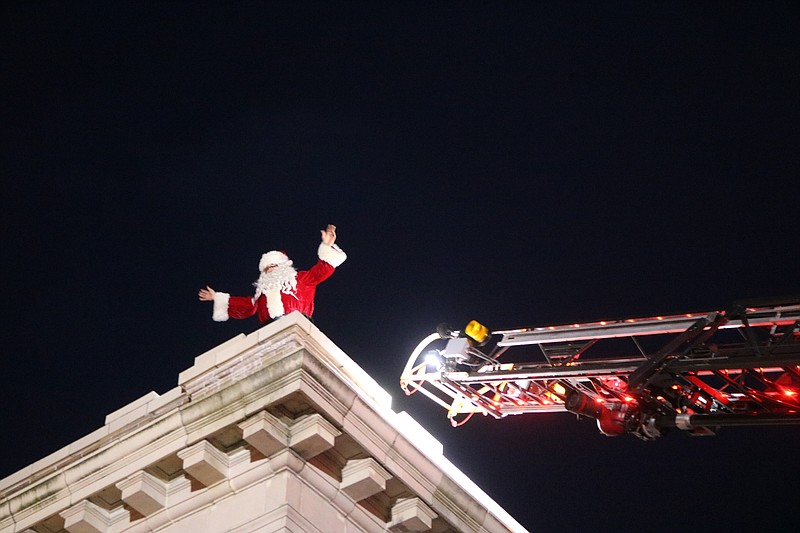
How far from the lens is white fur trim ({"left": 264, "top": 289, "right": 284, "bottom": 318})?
50.8 ft

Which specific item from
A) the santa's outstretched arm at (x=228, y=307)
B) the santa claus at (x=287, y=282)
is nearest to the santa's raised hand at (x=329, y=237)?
the santa claus at (x=287, y=282)

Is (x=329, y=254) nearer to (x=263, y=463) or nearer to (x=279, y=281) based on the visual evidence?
(x=279, y=281)

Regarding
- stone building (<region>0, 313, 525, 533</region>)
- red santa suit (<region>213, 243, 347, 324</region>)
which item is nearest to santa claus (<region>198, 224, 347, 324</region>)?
red santa suit (<region>213, 243, 347, 324</region>)

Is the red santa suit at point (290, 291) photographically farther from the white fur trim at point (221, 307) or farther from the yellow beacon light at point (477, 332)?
the yellow beacon light at point (477, 332)

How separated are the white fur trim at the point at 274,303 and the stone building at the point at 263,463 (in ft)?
5.99

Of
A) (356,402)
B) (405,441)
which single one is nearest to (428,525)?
(405,441)

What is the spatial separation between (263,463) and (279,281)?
12.6 ft

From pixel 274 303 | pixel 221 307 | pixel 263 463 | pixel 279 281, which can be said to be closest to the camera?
pixel 263 463

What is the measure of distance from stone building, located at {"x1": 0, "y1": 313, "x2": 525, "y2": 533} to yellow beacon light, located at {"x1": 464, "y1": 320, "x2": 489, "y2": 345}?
314 centimetres

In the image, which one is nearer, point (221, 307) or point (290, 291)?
point (290, 291)

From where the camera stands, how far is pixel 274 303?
15.5 metres

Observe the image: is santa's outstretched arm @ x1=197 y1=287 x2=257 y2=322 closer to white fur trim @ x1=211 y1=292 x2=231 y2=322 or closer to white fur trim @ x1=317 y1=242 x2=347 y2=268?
white fur trim @ x1=211 y1=292 x2=231 y2=322

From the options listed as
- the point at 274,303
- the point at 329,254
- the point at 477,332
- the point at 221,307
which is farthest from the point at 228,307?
the point at 477,332

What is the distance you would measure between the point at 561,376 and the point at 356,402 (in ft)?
15.9
